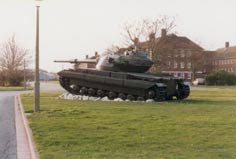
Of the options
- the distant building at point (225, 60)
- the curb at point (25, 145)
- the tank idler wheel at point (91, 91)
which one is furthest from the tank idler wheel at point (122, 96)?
the distant building at point (225, 60)

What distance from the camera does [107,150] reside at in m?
8.77

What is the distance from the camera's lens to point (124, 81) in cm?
2688

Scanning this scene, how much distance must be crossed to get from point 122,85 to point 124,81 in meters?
0.33

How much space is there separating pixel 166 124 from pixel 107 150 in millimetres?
4552

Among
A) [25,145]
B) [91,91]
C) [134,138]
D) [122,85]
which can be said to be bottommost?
[25,145]

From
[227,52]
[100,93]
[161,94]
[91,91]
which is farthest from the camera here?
[227,52]

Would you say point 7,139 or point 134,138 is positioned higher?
point 134,138

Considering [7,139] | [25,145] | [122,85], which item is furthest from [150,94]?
[25,145]

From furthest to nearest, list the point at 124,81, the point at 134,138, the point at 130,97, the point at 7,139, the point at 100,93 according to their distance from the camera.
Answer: the point at 100,93
the point at 130,97
the point at 124,81
the point at 7,139
the point at 134,138

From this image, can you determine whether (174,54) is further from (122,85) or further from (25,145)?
(25,145)

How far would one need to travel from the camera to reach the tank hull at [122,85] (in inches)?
1024

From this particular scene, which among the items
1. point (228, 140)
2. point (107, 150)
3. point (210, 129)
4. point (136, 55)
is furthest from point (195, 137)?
point (136, 55)

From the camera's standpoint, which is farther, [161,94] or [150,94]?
[150,94]

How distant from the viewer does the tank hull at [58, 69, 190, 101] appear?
26.0 m
